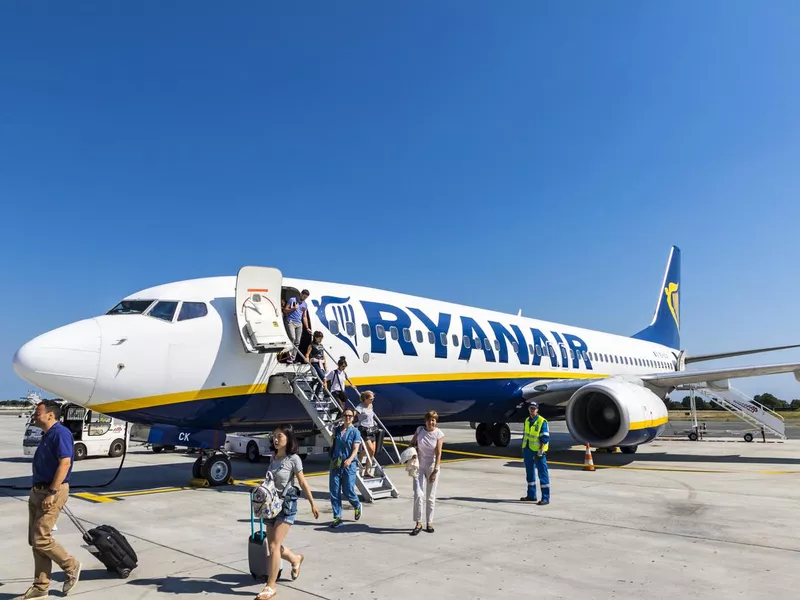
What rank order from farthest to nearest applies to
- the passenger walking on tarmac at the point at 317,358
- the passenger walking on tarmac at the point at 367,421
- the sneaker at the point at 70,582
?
the passenger walking on tarmac at the point at 317,358
the passenger walking on tarmac at the point at 367,421
the sneaker at the point at 70,582

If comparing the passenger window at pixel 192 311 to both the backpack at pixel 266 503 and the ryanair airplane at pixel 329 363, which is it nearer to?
the ryanair airplane at pixel 329 363

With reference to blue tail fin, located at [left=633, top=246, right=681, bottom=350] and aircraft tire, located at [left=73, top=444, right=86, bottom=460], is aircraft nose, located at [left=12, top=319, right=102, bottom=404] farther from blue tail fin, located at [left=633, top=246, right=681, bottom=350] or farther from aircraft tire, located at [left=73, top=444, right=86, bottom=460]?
blue tail fin, located at [left=633, top=246, right=681, bottom=350]

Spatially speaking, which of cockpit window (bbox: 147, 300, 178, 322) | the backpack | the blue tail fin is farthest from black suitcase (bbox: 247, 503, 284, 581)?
the blue tail fin

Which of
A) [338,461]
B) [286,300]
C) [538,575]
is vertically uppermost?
[286,300]

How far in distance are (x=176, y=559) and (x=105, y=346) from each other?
4.29 meters

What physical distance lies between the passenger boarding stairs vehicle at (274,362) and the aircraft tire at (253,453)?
180 inches

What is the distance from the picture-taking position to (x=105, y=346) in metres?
9.12

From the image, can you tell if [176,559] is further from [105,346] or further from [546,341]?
[546,341]

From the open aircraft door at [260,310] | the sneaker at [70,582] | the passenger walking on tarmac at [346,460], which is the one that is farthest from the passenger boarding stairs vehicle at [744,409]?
the sneaker at [70,582]

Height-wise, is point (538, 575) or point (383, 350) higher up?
point (383, 350)

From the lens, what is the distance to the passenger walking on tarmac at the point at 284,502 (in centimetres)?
480

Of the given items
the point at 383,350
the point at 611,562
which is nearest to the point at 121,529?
the point at 611,562

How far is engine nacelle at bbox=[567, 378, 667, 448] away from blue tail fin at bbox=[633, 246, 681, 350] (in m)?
16.2

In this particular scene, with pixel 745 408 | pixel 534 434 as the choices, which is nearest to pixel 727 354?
pixel 745 408
